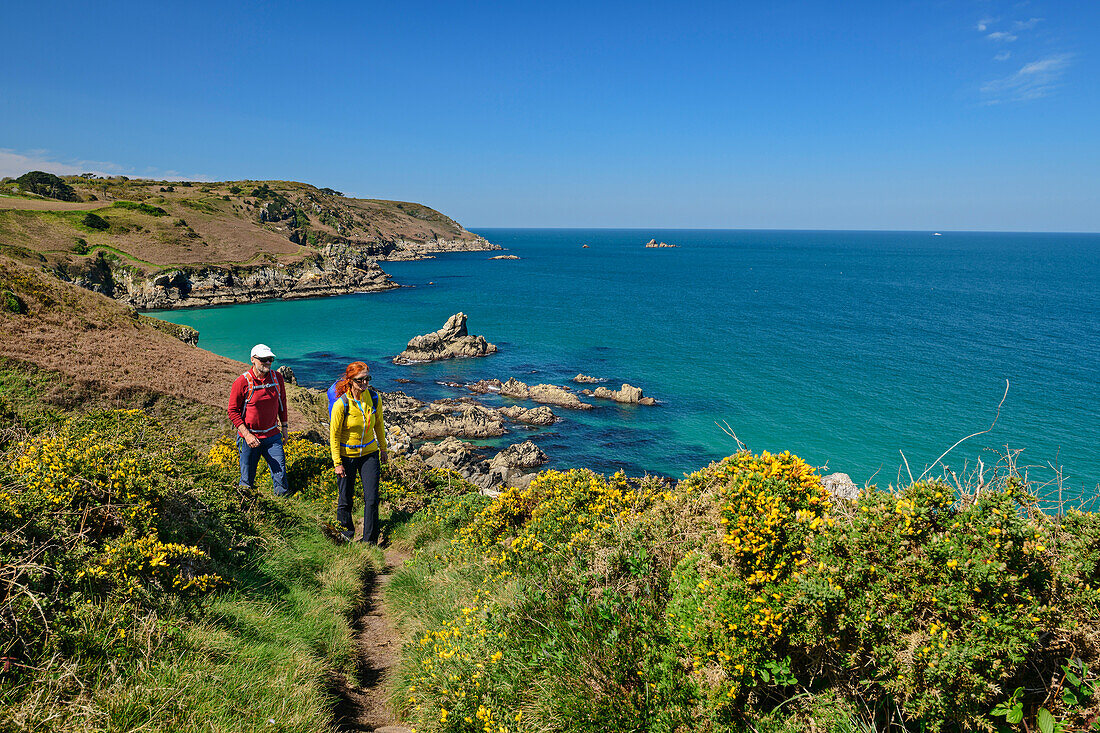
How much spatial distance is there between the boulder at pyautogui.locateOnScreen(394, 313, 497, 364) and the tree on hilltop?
8936cm

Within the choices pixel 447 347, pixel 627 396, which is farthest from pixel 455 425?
pixel 447 347

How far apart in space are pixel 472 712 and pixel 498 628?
2.44ft

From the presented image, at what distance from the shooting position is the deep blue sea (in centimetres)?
3186

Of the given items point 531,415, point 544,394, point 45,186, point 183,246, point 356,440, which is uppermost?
point 45,186

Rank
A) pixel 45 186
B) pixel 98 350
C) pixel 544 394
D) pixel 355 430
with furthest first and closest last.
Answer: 1. pixel 45 186
2. pixel 544 394
3. pixel 98 350
4. pixel 355 430

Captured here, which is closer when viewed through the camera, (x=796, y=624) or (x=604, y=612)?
(x=796, y=624)

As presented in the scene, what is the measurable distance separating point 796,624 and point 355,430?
254 inches

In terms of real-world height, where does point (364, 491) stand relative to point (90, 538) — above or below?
below

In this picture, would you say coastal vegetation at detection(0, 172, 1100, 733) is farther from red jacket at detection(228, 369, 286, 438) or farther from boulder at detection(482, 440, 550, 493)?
boulder at detection(482, 440, 550, 493)

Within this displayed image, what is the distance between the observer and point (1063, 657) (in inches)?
121

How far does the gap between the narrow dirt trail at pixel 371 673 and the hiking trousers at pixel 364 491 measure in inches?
40.4

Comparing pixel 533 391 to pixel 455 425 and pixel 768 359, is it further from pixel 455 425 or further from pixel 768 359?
pixel 768 359

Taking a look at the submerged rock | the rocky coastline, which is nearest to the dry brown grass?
the submerged rock

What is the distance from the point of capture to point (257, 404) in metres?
8.38
